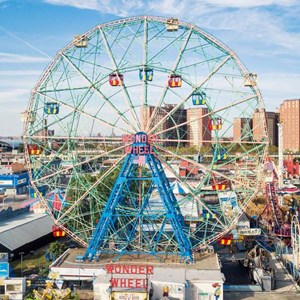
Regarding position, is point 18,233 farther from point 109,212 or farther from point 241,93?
point 241,93

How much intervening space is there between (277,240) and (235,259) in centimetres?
564

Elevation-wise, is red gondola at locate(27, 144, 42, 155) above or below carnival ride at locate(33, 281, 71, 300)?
above

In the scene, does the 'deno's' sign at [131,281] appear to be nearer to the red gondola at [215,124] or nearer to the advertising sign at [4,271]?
the advertising sign at [4,271]

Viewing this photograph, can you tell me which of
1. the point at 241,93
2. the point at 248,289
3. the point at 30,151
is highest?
the point at 241,93

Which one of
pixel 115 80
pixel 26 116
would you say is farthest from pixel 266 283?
pixel 26 116

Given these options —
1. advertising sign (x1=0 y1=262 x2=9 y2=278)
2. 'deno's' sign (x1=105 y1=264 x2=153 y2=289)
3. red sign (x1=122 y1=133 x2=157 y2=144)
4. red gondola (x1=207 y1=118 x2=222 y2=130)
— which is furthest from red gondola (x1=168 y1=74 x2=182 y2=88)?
advertising sign (x1=0 y1=262 x2=9 y2=278)

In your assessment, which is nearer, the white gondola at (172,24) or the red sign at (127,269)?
the red sign at (127,269)

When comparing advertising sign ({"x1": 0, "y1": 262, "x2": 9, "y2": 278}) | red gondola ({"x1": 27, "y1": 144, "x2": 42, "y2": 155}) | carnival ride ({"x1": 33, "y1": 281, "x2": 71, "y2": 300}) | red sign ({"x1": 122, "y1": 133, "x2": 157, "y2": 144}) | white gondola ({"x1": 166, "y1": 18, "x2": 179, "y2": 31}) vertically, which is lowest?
carnival ride ({"x1": 33, "y1": 281, "x2": 71, "y2": 300})

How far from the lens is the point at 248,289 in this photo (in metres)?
27.6

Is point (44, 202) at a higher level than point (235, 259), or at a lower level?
higher

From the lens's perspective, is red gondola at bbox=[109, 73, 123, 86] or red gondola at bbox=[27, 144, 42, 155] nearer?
red gondola at bbox=[109, 73, 123, 86]

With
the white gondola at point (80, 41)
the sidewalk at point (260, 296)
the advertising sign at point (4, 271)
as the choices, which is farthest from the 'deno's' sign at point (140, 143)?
the advertising sign at point (4, 271)

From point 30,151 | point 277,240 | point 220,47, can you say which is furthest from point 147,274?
point 277,240

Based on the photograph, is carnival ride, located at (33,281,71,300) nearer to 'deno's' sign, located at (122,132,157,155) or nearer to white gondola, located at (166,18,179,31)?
'deno's' sign, located at (122,132,157,155)
